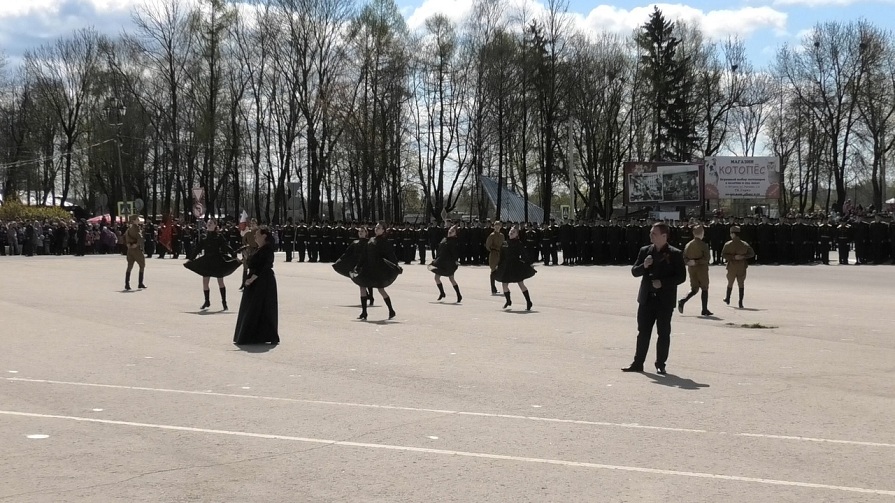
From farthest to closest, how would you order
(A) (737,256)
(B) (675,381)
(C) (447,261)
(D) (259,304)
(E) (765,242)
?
(E) (765,242) → (C) (447,261) → (A) (737,256) → (D) (259,304) → (B) (675,381)

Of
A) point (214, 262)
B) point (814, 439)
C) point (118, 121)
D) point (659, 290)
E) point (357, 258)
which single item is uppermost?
point (118, 121)

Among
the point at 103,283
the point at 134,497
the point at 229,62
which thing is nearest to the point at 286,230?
the point at 229,62

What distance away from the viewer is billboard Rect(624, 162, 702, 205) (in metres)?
52.1

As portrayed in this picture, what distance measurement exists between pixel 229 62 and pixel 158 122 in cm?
922

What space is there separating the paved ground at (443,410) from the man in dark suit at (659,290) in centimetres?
37

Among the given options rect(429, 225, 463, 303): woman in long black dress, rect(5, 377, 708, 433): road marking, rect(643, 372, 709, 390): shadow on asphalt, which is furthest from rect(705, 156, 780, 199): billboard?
rect(5, 377, 708, 433): road marking

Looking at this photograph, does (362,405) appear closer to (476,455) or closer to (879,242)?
(476,455)

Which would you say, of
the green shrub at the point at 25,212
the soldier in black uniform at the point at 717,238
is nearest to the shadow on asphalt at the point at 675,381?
the soldier in black uniform at the point at 717,238

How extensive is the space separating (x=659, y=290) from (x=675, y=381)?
1083mm

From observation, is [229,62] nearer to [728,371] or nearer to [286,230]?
[286,230]

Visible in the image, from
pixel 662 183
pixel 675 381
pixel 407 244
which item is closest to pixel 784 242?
pixel 662 183

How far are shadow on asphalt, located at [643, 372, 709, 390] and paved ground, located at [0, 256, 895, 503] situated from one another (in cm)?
5

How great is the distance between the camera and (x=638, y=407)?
9.48 meters

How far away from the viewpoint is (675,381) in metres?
11.1
